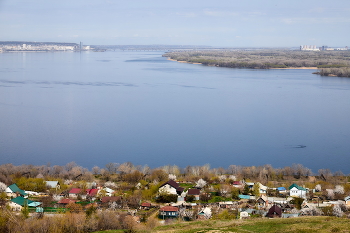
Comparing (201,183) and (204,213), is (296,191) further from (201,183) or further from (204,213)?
(204,213)

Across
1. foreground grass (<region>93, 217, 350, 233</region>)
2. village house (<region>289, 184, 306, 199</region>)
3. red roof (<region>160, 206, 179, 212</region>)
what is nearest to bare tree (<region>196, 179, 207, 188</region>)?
red roof (<region>160, 206, 179, 212</region>)

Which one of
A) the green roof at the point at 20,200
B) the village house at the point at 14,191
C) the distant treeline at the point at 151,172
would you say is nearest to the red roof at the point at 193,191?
the distant treeline at the point at 151,172

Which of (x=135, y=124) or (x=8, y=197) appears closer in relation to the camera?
(x=8, y=197)

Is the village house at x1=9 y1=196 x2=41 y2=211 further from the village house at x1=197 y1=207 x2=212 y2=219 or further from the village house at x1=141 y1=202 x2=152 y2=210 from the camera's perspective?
the village house at x1=197 y1=207 x2=212 y2=219

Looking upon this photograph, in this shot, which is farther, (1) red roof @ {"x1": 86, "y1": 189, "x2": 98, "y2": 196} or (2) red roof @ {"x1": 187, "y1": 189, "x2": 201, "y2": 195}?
(2) red roof @ {"x1": 187, "y1": 189, "x2": 201, "y2": 195}

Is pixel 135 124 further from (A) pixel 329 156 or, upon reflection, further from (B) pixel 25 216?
(B) pixel 25 216

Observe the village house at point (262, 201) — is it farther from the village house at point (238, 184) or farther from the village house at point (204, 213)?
the village house at point (204, 213)

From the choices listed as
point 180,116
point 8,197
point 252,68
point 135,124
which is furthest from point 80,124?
point 252,68
